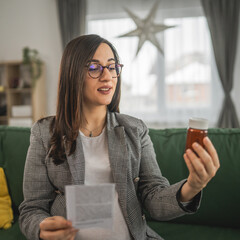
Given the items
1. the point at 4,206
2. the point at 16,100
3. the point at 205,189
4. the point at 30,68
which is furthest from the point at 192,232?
the point at 16,100

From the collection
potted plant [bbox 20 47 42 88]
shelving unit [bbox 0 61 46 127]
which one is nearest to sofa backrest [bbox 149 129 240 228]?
shelving unit [bbox 0 61 46 127]

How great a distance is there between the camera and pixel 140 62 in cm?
418

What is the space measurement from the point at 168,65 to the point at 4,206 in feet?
10.5

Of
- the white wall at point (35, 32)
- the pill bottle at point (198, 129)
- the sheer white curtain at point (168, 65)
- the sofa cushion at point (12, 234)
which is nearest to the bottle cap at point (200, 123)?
the pill bottle at point (198, 129)

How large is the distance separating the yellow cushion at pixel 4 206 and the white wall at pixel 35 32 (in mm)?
3083

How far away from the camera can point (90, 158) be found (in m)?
1.07

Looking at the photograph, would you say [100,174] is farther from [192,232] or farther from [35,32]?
[35,32]

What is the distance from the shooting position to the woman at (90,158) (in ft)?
3.37

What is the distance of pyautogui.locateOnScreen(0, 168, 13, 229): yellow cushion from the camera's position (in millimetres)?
1465

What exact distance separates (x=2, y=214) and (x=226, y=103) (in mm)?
3336

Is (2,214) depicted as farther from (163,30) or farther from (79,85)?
(163,30)

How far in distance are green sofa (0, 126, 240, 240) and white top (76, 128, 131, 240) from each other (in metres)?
0.43

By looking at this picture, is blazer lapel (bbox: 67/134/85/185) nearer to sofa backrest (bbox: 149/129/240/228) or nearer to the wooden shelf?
sofa backrest (bbox: 149/129/240/228)

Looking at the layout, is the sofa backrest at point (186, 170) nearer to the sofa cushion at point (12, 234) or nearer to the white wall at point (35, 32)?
the sofa cushion at point (12, 234)
